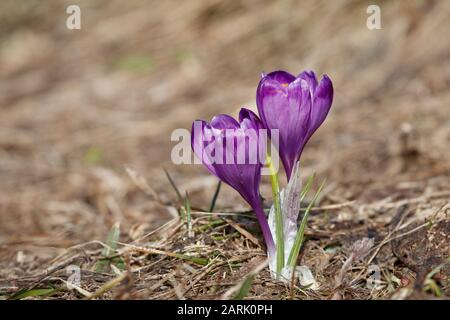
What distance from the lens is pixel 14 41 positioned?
22.1ft

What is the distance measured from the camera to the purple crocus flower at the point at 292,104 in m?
1.77

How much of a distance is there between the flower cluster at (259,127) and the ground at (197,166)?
306 mm

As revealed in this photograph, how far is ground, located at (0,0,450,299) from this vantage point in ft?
6.68

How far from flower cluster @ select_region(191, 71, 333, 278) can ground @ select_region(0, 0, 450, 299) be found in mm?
306

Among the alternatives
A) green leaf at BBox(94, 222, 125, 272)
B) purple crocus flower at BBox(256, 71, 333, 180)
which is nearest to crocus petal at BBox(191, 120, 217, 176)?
purple crocus flower at BBox(256, 71, 333, 180)

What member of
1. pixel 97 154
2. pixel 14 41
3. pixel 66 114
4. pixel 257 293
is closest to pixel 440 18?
pixel 97 154

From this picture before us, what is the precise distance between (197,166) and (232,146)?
2466 mm

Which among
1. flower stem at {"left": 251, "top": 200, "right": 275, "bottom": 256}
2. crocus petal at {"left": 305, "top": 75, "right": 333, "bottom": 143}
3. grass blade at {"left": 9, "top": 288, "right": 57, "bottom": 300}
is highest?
crocus petal at {"left": 305, "top": 75, "right": 333, "bottom": 143}

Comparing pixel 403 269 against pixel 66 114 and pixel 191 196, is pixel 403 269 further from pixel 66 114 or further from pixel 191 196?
pixel 66 114
